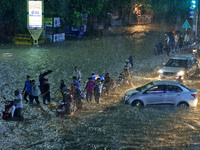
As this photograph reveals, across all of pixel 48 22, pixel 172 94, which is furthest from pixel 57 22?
pixel 172 94

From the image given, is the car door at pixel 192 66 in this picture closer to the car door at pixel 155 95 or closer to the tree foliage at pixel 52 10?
the car door at pixel 155 95

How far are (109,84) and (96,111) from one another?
351 cm

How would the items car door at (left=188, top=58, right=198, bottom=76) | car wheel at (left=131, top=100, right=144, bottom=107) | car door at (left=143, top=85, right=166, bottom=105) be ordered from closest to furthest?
car door at (left=143, top=85, right=166, bottom=105)
car wheel at (left=131, top=100, right=144, bottom=107)
car door at (left=188, top=58, right=198, bottom=76)

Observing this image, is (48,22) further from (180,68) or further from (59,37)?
(180,68)

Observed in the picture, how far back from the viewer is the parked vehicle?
21781mm

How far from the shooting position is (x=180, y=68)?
73.4 ft

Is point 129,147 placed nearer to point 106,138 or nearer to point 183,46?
point 106,138

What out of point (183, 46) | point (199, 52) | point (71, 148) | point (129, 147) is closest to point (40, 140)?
point (71, 148)

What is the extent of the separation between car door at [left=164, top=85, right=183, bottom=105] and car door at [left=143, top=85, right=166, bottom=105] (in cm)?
17

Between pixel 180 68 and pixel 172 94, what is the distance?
23.7 feet

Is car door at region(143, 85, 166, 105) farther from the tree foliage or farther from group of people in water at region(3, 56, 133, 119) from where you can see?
the tree foliage

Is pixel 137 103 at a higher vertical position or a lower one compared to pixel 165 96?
lower

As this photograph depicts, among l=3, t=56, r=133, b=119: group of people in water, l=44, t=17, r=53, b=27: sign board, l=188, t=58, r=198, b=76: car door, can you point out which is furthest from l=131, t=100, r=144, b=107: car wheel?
l=44, t=17, r=53, b=27: sign board

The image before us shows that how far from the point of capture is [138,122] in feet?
41.7
